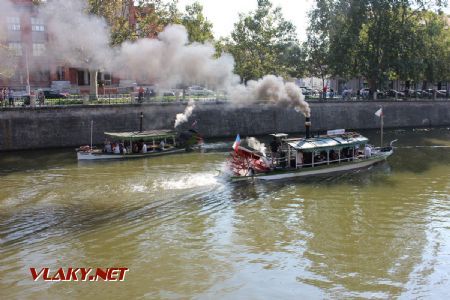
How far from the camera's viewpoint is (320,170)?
32750 millimetres

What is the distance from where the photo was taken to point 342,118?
59.4 m

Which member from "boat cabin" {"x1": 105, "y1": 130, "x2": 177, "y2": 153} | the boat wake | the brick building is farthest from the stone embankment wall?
the boat wake

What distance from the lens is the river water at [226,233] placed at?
16.1 m

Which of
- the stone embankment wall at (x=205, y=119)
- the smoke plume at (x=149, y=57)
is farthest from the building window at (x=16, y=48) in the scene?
the stone embankment wall at (x=205, y=119)

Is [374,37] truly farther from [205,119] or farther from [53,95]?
[53,95]

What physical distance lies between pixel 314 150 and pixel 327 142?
206cm

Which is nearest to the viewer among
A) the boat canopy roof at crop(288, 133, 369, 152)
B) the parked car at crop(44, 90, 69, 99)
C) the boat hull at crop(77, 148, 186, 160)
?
the boat canopy roof at crop(288, 133, 369, 152)

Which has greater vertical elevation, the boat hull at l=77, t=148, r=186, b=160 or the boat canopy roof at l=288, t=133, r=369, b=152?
the boat canopy roof at l=288, t=133, r=369, b=152

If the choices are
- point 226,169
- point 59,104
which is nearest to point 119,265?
point 226,169

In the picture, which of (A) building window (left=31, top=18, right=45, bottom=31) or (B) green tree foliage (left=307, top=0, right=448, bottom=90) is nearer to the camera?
(A) building window (left=31, top=18, right=45, bottom=31)

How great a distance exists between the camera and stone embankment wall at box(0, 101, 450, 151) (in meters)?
44.2

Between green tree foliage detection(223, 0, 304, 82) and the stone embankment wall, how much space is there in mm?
9912

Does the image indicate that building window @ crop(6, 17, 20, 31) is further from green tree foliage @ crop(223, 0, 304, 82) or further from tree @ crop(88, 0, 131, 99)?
green tree foliage @ crop(223, 0, 304, 82)

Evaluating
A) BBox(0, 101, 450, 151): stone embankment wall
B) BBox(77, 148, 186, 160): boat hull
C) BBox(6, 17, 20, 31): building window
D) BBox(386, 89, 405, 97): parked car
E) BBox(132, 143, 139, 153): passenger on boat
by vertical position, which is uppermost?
BBox(6, 17, 20, 31): building window
